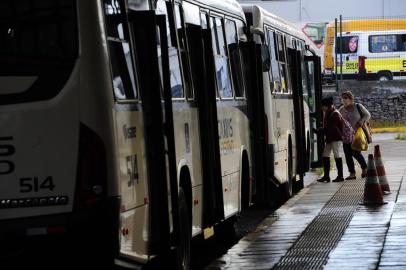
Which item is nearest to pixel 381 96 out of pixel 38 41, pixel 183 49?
pixel 183 49

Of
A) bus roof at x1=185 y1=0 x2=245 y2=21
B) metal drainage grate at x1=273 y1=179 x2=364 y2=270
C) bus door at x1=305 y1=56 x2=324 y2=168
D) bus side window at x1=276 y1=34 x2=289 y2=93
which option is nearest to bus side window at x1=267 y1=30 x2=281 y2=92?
bus side window at x1=276 y1=34 x2=289 y2=93

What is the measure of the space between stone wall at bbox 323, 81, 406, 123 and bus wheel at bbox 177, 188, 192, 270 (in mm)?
36476

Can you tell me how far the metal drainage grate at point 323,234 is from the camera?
11.4 m

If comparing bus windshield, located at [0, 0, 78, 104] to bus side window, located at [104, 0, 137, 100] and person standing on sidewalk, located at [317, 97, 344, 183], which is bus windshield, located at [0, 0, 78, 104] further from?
person standing on sidewalk, located at [317, 97, 344, 183]

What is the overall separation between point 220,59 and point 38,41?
5.73 metres

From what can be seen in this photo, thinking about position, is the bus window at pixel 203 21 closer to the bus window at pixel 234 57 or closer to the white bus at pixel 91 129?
the bus window at pixel 234 57

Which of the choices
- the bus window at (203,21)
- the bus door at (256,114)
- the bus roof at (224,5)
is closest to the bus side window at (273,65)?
the bus door at (256,114)

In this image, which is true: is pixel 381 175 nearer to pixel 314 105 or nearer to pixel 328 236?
pixel 328 236

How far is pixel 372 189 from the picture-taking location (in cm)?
1706

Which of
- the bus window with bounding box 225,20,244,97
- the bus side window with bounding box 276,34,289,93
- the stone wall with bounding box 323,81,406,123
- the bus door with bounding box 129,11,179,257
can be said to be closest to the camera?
the bus door with bounding box 129,11,179,257

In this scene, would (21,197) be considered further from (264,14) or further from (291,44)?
(291,44)

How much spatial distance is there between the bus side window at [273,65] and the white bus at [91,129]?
8306mm

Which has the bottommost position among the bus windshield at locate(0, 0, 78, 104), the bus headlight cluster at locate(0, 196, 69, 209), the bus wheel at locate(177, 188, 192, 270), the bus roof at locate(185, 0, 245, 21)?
the bus wheel at locate(177, 188, 192, 270)

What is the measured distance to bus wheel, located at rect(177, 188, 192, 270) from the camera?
10.5 meters
